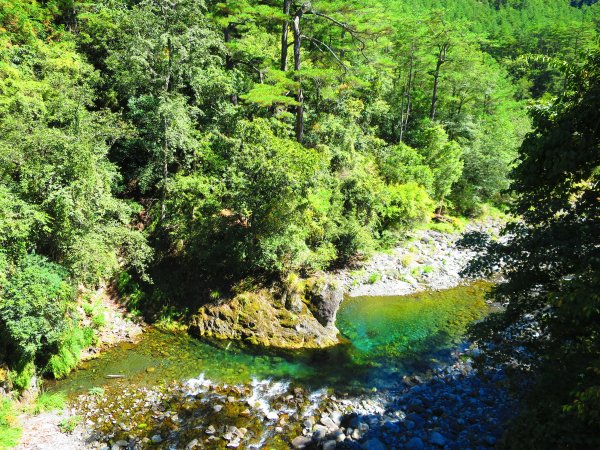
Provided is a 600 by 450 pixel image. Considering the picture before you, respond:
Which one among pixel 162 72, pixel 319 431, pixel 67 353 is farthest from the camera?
pixel 162 72

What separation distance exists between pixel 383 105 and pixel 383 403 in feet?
79.8

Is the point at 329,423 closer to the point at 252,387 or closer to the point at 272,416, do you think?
the point at 272,416

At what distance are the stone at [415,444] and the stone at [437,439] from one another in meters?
0.29

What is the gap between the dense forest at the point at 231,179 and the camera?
6898 millimetres

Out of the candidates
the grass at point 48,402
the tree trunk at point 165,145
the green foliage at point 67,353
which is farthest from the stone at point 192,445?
the tree trunk at point 165,145

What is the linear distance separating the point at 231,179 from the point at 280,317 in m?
6.26

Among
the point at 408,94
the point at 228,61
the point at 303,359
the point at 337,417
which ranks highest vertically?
the point at 228,61

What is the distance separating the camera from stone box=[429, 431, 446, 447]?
925 centimetres

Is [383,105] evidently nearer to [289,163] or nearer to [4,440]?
[289,163]

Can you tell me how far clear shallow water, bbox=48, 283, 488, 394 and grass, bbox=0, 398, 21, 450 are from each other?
1.47 meters

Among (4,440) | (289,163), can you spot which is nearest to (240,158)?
(289,163)

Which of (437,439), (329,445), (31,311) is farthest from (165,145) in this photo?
(437,439)

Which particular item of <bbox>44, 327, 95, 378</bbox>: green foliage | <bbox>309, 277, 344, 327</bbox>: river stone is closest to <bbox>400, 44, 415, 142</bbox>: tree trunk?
<bbox>309, 277, 344, 327</bbox>: river stone

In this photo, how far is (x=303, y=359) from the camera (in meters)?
13.6
